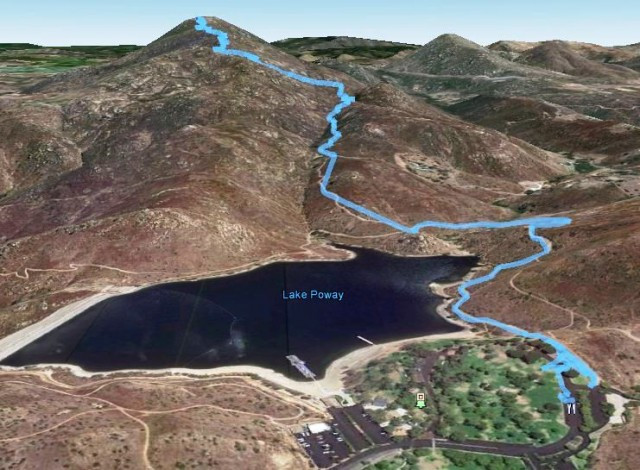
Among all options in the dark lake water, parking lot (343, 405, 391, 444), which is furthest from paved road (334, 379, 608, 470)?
the dark lake water

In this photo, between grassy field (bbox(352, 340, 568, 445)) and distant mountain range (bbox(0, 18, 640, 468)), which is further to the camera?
distant mountain range (bbox(0, 18, 640, 468))

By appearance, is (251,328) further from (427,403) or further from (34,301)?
(34,301)

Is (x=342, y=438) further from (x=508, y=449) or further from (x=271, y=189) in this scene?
(x=271, y=189)

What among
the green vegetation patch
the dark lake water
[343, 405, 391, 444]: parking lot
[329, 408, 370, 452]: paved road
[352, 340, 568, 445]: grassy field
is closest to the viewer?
[329, 408, 370, 452]: paved road

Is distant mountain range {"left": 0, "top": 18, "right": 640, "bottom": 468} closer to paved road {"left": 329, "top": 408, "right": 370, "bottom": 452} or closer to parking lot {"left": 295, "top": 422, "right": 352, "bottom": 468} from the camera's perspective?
paved road {"left": 329, "top": 408, "right": 370, "bottom": 452}

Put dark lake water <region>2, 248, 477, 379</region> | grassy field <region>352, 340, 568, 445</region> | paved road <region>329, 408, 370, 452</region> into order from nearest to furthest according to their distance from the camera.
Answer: paved road <region>329, 408, 370, 452</region> → grassy field <region>352, 340, 568, 445</region> → dark lake water <region>2, 248, 477, 379</region>

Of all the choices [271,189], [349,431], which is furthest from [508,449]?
[271,189]

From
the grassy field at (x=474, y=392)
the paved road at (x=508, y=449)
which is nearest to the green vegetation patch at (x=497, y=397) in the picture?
the grassy field at (x=474, y=392)

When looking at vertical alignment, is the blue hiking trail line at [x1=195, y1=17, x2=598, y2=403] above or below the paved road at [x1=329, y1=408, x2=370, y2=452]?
above
